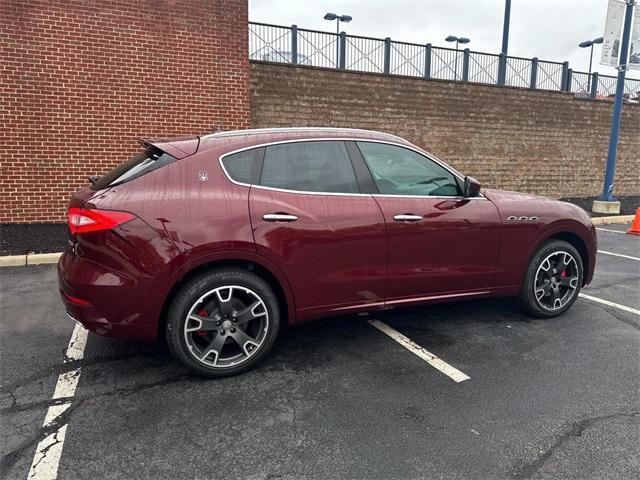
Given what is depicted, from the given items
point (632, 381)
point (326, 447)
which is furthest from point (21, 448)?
point (632, 381)

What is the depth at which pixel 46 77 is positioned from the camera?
786 centimetres

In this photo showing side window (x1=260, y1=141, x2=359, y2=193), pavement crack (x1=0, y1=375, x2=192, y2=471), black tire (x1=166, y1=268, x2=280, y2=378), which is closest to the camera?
pavement crack (x1=0, y1=375, x2=192, y2=471)

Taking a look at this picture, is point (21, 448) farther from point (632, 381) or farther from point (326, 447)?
point (632, 381)

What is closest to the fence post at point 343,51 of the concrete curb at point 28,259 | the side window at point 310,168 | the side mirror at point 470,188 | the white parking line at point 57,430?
the concrete curb at point 28,259

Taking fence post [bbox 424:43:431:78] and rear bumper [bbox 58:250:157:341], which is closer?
rear bumper [bbox 58:250:157:341]

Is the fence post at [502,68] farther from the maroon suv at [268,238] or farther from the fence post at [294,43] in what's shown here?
the maroon suv at [268,238]

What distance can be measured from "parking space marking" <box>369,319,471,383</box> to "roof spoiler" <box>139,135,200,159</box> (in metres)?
2.20

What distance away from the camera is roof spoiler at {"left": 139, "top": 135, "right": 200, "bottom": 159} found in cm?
327

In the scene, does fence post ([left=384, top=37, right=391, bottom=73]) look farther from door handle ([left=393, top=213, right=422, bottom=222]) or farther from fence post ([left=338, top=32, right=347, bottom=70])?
door handle ([left=393, top=213, right=422, bottom=222])

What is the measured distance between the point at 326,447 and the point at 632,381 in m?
2.30

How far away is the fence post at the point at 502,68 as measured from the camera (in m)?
14.1

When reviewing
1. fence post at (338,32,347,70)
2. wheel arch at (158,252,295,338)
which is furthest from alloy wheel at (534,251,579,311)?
fence post at (338,32,347,70)

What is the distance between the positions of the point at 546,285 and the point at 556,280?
128 millimetres

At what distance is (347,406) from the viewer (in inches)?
115
